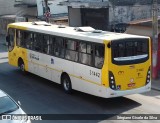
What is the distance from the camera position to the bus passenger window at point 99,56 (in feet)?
48.6

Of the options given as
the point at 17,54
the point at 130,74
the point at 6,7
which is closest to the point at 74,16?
the point at 17,54

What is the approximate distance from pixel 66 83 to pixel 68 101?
1.48 meters

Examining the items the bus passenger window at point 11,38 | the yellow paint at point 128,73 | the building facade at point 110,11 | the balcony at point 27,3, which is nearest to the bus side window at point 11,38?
the bus passenger window at point 11,38

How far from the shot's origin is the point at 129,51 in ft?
49.4

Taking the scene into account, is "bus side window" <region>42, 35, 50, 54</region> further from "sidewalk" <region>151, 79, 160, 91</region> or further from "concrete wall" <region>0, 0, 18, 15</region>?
"concrete wall" <region>0, 0, 18, 15</region>

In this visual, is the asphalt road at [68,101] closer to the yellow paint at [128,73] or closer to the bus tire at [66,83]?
the bus tire at [66,83]

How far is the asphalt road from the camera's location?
48.6ft

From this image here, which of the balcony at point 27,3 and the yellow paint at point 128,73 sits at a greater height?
the balcony at point 27,3

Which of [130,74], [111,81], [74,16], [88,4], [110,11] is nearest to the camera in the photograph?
[111,81]

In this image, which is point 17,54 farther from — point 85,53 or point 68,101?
point 85,53

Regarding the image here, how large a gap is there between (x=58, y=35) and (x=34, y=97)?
3140 mm

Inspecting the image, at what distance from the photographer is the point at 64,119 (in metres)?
13.8

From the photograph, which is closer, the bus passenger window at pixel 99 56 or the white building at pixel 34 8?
the bus passenger window at pixel 99 56

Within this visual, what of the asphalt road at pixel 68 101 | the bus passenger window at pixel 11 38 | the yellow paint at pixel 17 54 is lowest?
the asphalt road at pixel 68 101
